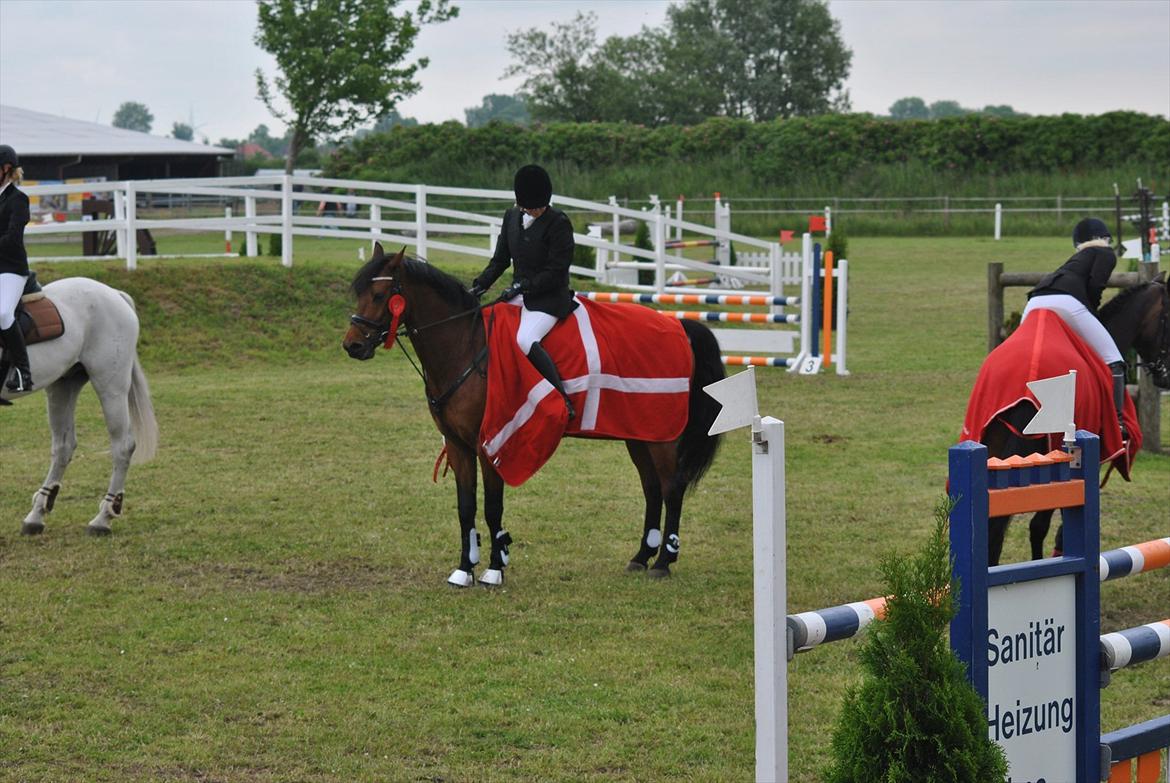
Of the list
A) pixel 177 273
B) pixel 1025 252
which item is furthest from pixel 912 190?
pixel 177 273

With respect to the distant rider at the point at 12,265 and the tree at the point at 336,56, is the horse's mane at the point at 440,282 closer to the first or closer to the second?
the distant rider at the point at 12,265

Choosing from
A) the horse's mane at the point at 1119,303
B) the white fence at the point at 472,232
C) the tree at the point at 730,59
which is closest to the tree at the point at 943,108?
the tree at the point at 730,59

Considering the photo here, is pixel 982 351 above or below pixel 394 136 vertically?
below

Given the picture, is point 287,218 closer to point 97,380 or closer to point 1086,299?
point 97,380

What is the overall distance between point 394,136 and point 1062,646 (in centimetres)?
4376

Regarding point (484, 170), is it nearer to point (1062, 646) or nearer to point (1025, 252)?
point (1025, 252)

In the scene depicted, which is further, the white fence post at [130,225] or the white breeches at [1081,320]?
the white fence post at [130,225]

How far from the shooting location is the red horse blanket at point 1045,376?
624cm

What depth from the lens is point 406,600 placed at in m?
6.89

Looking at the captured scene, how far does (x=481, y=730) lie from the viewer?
5.06 metres

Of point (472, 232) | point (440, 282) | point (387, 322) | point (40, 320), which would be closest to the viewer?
point (387, 322)

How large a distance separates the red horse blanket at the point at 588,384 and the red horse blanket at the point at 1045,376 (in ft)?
5.92

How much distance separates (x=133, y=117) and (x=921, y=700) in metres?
174

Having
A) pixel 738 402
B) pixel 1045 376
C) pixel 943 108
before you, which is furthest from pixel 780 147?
pixel 943 108
